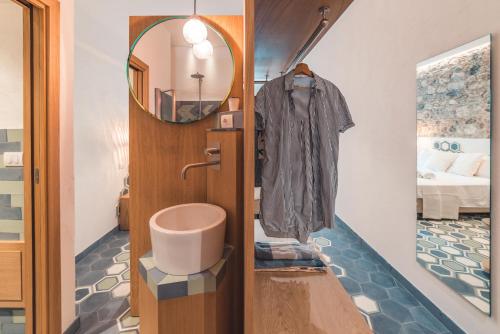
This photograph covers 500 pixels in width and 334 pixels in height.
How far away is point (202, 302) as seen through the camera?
39.9 inches

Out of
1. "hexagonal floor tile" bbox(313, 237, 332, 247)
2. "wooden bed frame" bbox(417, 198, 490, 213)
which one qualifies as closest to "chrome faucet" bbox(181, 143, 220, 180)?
"wooden bed frame" bbox(417, 198, 490, 213)

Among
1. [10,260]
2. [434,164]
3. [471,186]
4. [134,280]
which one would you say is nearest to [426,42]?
[434,164]

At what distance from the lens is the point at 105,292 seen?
1863mm

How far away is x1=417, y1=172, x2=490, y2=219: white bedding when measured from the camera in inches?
54.2

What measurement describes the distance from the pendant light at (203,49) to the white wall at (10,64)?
0.97 metres

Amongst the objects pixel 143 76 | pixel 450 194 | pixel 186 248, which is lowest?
pixel 186 248

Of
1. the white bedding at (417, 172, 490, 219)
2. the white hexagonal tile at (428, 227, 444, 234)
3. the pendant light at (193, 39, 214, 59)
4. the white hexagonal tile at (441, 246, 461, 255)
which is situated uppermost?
the pendant light at (193, 39, 214, 59)

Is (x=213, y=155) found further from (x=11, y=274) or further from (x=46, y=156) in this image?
(x=11, y=274)

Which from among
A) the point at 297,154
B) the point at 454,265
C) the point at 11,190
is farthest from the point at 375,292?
the point at 11,190

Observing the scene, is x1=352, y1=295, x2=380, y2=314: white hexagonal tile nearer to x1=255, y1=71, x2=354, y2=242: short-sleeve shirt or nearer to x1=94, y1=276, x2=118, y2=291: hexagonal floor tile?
x1=255, y1=71, x2=354, y2=242: short-sleeve shirt

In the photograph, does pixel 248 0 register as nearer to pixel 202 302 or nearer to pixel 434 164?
pixel 202 302

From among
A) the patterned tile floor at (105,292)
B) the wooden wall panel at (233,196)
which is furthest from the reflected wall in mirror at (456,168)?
the patterned tile floor at (105,292)

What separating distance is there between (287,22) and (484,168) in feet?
4.77

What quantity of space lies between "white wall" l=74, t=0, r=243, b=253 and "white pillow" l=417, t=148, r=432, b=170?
2594 millimetres
